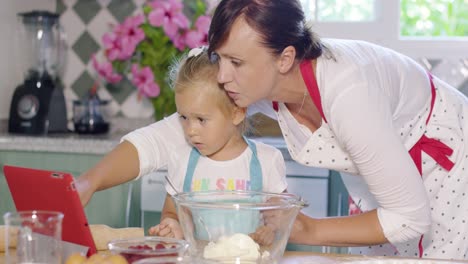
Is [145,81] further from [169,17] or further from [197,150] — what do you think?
[197,150]

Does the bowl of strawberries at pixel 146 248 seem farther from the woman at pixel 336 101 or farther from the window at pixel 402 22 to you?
the window at pixel 402 22

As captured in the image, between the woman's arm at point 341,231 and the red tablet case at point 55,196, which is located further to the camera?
the woman's arm at point 341,231

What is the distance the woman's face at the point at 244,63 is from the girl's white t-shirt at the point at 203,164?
0.24 meters

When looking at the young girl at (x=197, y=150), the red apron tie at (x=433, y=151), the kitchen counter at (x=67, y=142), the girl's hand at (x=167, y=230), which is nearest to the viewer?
the girl's hand at (x=167, y=230)

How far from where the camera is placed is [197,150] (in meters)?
1.96

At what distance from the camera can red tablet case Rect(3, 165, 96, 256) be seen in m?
1.41

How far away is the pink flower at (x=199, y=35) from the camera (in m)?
3.34

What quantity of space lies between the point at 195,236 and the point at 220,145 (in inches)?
21.1

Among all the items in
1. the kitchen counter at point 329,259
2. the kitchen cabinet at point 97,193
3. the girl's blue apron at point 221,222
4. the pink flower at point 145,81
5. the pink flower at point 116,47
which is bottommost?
the kitchen cabinet at point 97,193

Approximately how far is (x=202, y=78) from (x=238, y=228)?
56 centimetres

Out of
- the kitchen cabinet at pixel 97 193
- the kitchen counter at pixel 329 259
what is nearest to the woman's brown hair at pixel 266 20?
the kitchen counter at pixel 329 259

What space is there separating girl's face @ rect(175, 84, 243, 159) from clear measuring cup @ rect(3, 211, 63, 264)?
0.65 metres

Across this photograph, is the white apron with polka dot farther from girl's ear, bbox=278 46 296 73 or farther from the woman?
girl's ear, bbox=278 46 296 73

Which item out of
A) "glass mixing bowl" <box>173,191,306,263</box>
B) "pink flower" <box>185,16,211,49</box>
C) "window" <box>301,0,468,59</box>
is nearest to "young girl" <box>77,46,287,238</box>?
"glass mixing bowl" <box>173,191,306,263</box>
